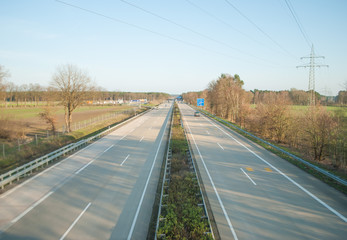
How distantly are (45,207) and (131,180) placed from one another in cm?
484

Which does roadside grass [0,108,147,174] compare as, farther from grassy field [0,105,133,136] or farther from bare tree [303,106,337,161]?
bare tree [303,106,337,161]

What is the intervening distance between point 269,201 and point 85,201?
9319mm

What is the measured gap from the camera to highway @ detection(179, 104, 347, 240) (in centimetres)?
831

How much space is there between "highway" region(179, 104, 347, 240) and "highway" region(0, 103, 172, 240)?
3.57m

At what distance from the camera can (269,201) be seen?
10.6m

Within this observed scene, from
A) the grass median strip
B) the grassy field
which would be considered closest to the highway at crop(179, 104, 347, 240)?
the grass median strip

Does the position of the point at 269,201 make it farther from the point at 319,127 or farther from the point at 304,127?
the point at 304,127

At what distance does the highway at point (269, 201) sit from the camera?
27.3ft

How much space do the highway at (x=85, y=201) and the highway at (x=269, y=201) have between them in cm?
357

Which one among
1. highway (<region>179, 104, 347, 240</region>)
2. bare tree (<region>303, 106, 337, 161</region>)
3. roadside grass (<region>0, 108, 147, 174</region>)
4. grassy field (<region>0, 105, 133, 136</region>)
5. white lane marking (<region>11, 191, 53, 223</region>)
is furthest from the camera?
grassy field (<region>0, 105, 133, 136</region>)

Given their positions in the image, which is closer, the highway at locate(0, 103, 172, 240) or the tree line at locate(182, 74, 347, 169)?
the highway at locate(0, 103, 172, 240)

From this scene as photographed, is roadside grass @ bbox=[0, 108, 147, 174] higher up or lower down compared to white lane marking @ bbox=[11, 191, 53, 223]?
higher up

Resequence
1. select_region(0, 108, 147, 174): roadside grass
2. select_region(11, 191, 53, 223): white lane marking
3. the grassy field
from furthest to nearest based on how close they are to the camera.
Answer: the grassy field < select_region(0, 108, 147, 174): roadside grass < select_region(11, 191, 53, 223): white lane marking

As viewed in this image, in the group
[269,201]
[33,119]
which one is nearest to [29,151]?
[269,201]
